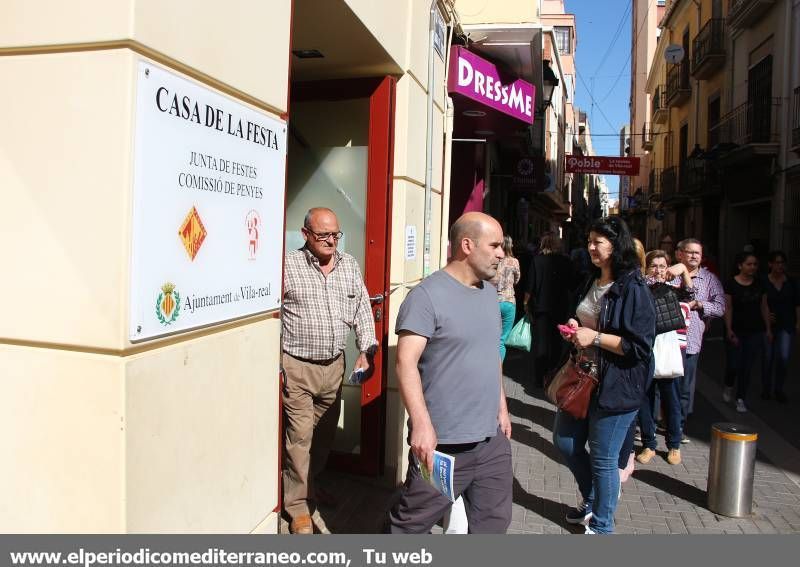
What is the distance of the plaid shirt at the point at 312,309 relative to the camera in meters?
3.82

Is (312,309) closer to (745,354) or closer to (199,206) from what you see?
(199,206)

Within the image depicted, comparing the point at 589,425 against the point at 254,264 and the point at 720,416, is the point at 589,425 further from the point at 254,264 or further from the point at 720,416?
the point at 720,416

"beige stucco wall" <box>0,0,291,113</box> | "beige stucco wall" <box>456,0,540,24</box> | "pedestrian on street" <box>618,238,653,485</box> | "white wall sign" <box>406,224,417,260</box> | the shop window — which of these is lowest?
"pedestrian on street" <box>618,238,653,485</box>

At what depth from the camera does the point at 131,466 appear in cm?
188

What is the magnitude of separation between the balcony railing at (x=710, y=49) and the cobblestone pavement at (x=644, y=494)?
15.6m

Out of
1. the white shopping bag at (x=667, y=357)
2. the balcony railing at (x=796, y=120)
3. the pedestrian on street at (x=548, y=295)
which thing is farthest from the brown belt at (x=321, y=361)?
the balcony railing at (x=796, y=120)

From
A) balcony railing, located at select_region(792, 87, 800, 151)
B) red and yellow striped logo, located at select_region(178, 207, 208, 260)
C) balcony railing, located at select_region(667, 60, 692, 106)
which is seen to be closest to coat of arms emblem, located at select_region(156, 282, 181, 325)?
red and yellow striped logo, located at select_region(178, 207, 208, 260)

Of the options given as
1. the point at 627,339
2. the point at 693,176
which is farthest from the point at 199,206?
the point at 693,176

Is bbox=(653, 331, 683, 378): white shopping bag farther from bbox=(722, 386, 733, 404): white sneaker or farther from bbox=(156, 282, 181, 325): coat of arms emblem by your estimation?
bbox=(156, 282, 181, 325): coat of arms emblem

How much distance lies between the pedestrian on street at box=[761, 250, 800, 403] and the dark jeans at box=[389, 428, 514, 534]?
215 inches

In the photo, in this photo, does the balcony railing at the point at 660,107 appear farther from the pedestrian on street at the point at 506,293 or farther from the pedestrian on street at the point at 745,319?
the pedestrian on street at the point at 506,293

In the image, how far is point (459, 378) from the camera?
285cm

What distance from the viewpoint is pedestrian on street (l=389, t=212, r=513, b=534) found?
2764 millimetres
